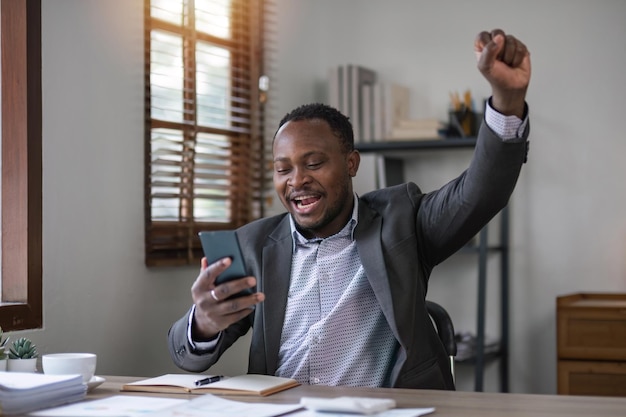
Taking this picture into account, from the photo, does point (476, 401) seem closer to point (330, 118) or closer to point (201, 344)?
point (201, 344)

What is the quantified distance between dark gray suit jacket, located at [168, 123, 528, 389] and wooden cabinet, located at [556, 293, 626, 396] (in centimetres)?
120

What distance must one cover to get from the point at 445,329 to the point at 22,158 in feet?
4.12

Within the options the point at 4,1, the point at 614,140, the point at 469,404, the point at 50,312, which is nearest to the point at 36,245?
the point at 50,312

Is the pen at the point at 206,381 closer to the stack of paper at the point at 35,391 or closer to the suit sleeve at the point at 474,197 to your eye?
the stack of paper at the point at 35,391

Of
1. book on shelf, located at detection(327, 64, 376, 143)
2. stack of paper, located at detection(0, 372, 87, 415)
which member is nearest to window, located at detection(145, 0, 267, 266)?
book on shelf, located at detection(327, 64, 376, 143)

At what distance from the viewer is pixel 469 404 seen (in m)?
1.61

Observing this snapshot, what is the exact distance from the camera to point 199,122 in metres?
3.31

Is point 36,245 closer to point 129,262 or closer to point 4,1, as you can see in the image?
point 129,262

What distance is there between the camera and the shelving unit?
3598mm

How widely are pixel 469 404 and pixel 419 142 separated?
2204mm

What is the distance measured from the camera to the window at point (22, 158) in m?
2.47

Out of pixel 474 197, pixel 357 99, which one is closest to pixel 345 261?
pixel 474 197

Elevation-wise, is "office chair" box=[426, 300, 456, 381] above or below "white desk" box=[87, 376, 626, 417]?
above

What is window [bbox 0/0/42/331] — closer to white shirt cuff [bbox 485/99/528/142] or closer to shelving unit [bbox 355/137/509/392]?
white shirt cuff [bbox 485/99/528/142]
